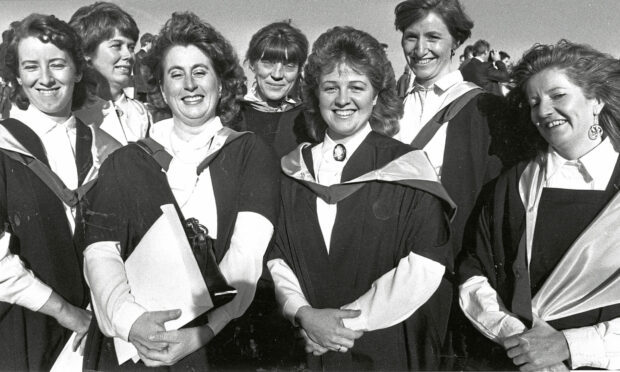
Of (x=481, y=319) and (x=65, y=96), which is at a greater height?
(x=65, y=96)

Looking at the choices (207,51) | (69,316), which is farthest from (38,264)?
(207,51)

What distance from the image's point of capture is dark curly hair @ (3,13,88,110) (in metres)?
3.30

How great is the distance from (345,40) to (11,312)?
1887mm

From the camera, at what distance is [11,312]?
3.24m

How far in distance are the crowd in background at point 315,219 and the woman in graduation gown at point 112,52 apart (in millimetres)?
410

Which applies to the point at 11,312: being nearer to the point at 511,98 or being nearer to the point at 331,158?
the point at 331,158

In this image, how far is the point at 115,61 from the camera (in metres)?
3.95

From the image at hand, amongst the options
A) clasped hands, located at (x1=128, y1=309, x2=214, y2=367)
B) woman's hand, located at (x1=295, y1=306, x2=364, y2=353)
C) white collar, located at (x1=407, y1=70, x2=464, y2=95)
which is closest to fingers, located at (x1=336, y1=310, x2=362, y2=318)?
woman's hand, located at (x1=295, y1=306, x2=364, y2=353)

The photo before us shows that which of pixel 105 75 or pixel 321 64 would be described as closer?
pixel 321 64

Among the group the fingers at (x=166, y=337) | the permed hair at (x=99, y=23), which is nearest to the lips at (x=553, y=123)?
the fingers at (x=166, y=337)

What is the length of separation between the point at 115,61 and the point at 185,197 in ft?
4.27

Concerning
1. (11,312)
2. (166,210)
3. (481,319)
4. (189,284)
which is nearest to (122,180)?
(166,210)

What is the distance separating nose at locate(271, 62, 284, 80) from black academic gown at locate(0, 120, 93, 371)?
1.28 meters

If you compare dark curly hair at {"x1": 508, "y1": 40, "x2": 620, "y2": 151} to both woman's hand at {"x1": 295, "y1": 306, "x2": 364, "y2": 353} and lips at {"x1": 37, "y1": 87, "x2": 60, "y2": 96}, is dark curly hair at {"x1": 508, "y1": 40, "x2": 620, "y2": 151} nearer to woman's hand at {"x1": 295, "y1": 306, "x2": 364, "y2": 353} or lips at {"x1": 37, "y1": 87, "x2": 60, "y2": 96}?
woman's hand at {"x1": 295, "y1": 306, "x2": 364, "y2": 353}
